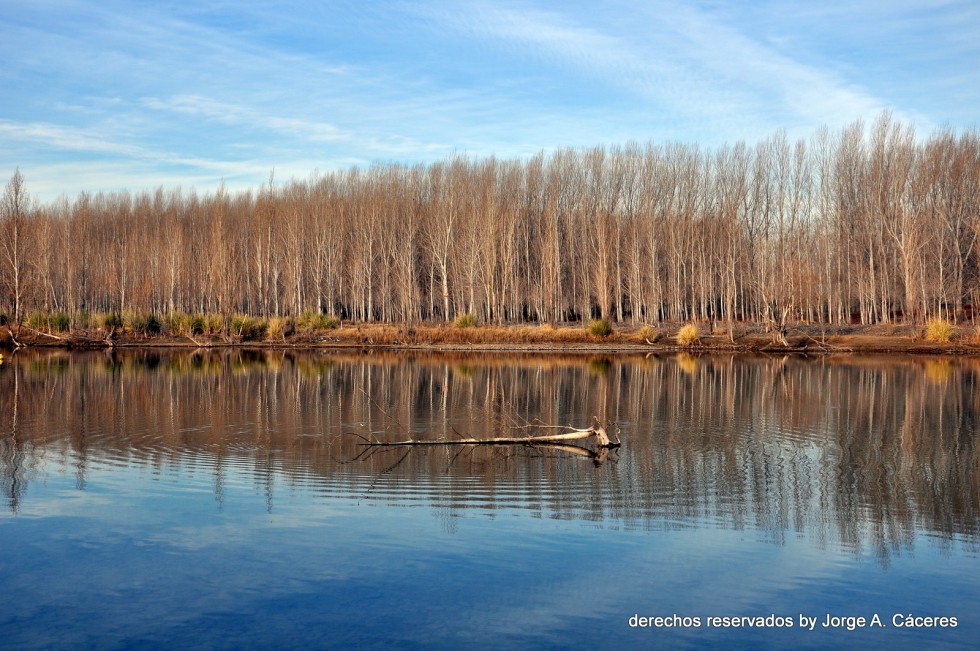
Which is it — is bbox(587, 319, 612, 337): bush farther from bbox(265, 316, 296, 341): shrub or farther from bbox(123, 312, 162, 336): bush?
bbox(123, 312, 162, 336): bush

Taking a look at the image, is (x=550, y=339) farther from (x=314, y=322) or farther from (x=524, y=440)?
(x=524, y=440)

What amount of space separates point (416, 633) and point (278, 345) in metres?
44.0

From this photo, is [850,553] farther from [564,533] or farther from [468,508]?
[468,508]

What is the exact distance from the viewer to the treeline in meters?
52.4

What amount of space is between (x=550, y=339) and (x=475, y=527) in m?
38.2

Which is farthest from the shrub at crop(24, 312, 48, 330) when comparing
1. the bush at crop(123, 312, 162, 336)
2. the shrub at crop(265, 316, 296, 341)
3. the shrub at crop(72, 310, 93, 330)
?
the shrub at crop(265, 316, 296, 341)

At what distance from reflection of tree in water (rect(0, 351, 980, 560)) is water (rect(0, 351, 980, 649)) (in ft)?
0.27

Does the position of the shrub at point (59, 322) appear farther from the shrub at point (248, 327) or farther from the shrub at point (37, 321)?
the shrub at point (248, 327)

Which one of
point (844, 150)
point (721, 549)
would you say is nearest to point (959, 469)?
point (721, 549)

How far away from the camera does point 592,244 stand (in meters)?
58.9

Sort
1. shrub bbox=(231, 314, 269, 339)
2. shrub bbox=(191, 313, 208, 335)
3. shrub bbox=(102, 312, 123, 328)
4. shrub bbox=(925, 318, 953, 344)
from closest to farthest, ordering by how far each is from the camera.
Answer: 1. shrub bbox=(925, 318, 953, 344)
2. shrub bbox=(191, 313, 208, 335)
3. shrub bbox=(231, 314, 269, 339)
4. shrub bbox=(102, 312, 123, 328)

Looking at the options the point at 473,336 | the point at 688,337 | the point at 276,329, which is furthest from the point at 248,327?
the point at 688,337

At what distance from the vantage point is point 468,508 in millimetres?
11344

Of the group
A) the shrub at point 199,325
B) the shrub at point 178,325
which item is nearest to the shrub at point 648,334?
the shrub at point 199,325
